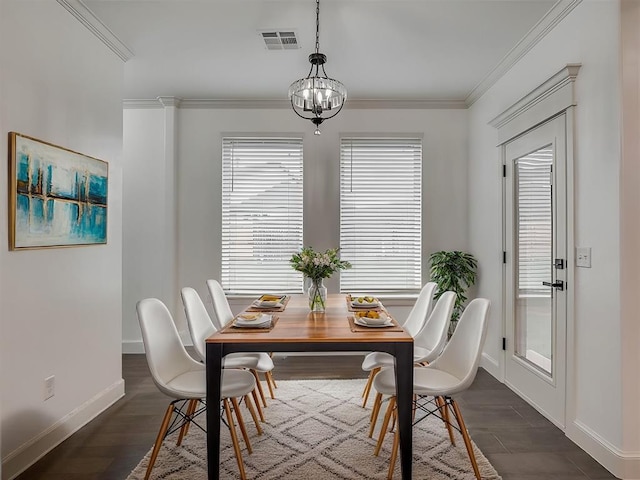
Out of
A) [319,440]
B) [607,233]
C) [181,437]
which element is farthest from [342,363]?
[607,233]

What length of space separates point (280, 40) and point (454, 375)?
271 cm

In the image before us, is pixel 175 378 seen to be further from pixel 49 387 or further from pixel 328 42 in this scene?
pixel 328 42

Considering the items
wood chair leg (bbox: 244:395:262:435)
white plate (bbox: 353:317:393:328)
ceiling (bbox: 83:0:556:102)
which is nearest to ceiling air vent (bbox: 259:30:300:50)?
A: ceiling (bbox: 83:0:556:102)

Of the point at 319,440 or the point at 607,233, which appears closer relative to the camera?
the point at 607,233

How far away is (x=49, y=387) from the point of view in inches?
105

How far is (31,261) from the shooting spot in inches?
99.1

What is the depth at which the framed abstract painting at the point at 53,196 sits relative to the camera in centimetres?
239

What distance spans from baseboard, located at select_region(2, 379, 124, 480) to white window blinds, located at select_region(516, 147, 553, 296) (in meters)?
3.37

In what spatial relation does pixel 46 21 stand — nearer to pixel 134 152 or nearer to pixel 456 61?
pixel 134 152

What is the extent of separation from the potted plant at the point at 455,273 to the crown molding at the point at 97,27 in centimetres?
350

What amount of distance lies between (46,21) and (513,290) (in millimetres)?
3909

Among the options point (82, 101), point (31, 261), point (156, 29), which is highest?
point (156, 29)

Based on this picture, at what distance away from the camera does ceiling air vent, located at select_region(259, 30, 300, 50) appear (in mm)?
3285

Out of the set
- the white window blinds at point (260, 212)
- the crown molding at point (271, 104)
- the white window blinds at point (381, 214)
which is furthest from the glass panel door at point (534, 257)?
the white window blinds at point (260, 212)
